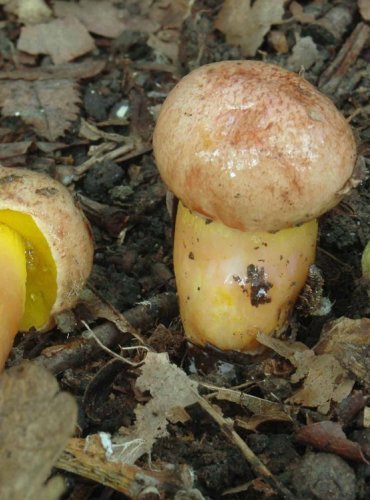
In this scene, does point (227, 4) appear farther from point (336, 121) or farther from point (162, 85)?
point (336, 121)

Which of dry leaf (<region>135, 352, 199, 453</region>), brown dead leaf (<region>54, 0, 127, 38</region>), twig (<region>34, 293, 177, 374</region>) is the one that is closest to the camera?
dry leaf (<region>135, 352, 199, 453</region>)

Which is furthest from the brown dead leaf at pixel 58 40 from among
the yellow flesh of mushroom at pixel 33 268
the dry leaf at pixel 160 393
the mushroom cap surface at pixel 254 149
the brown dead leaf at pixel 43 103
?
the dry leaf at pixel 160 393

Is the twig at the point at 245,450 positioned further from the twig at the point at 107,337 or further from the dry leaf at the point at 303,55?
the dry leaf at the point at 303,55

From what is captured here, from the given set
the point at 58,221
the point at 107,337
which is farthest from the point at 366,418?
the point at 58,221

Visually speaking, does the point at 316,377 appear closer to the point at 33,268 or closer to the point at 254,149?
the point at 254,149

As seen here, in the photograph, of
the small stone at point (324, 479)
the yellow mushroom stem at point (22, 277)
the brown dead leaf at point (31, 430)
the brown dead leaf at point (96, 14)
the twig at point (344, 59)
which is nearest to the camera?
the brown dead leaf at point (31, 430)

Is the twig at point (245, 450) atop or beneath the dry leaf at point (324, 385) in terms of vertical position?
beneath

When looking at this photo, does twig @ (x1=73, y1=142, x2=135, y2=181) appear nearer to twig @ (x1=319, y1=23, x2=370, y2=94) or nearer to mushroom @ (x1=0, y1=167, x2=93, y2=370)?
mushroom @ (x1=0, y1=167, x2=93, y2=370)

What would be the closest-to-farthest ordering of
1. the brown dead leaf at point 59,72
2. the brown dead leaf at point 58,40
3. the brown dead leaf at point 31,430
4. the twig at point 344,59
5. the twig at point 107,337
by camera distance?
1. the brown dead leaf at point 31,430
2. the twig at point 107,337
3. the twig at point 344,59
4. the brown dead leaf at point 59,72
5. the brown dead leaf at point 58,40

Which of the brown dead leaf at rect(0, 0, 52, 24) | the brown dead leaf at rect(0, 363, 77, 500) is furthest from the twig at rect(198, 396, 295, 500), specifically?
the brown dead leaf at rect(0, 0, 52, 24)
